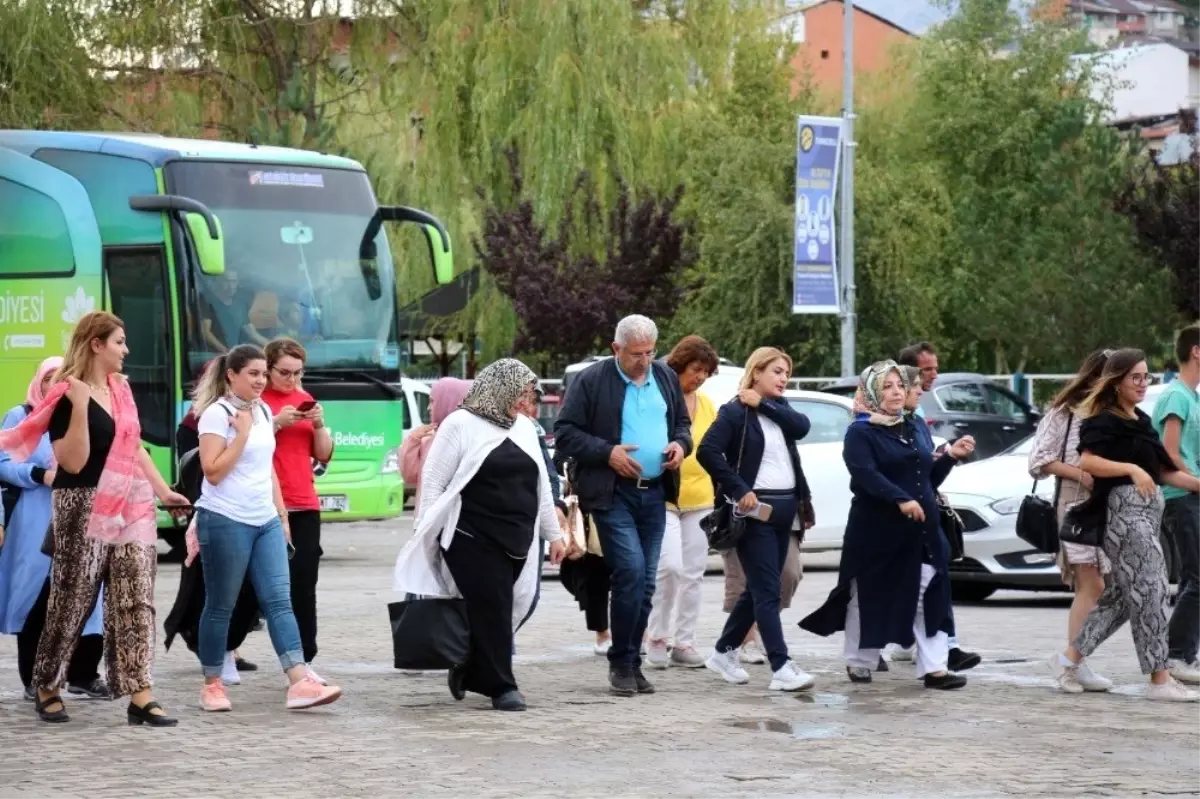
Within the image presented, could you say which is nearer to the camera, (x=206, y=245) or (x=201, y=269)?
(x=206, y=245)

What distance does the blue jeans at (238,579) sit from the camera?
34.2ft

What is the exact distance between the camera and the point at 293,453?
11.5 m

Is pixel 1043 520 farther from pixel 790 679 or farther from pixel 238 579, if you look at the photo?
pixel 238 579

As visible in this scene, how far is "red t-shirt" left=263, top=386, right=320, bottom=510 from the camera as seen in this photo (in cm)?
1145

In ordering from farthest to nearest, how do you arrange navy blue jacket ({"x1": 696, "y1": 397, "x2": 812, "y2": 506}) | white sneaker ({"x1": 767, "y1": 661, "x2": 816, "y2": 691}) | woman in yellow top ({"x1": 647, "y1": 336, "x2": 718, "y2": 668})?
woman in yellow top ({"x1": 647, "y1": 336, "x2": 718, "y2": 668}) → navy blue jacket ({"x1": 696, "y1": 397, "x2": 812, "y2": 506}) → white sneaker ({"x1": 767, "y1": 661, "x2": 816, "y2": 691})

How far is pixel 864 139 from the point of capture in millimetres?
63438

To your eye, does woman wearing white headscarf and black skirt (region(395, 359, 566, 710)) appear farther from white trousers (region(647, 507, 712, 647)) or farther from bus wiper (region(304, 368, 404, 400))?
bus wiper (region(304, 368, 404, 400))

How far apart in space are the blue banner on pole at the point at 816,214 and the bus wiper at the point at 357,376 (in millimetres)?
12960

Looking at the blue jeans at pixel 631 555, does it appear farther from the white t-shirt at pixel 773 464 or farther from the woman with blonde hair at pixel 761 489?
the white t-shirt at pixel 773 464

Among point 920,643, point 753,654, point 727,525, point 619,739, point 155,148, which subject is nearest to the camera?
point 619,739

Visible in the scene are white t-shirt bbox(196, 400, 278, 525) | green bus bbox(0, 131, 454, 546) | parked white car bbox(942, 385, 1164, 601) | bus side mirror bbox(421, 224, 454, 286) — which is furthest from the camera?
bus side mirror bbox(421, 224, 454, 286)

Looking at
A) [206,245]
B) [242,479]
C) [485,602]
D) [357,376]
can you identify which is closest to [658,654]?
[485,602]

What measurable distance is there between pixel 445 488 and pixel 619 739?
5.47 feet

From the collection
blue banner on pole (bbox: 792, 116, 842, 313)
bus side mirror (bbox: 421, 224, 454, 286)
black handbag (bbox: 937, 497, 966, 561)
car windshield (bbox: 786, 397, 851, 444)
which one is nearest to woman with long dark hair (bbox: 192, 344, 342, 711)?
black handbag (bbox: 937, 497, 966, 561)
